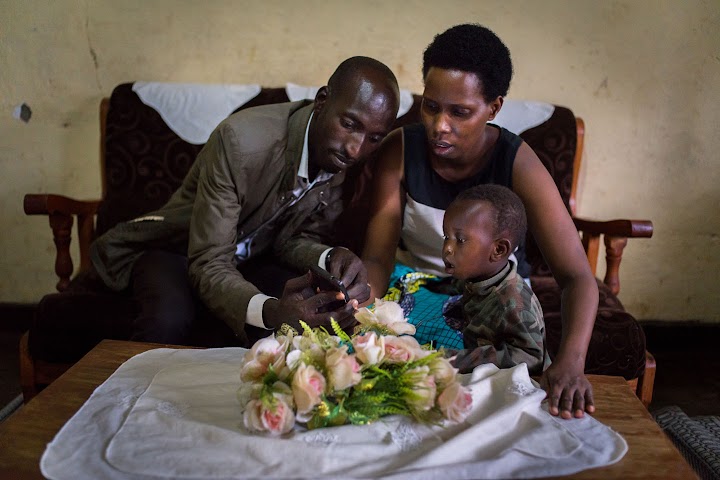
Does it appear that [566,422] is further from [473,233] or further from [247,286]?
[247,286]

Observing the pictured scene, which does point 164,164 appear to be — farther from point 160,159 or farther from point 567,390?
point 567,390

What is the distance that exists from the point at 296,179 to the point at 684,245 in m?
2.06

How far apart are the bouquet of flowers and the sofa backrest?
1.36m

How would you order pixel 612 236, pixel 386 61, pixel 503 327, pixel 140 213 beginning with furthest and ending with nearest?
1. pixel 386 61
2. pixel 140 213
3. pixel 612 236
4. pixel 503 327

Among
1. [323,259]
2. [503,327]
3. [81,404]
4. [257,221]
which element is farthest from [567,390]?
[257,221]

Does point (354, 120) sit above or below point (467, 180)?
above

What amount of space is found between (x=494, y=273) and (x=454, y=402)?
631 millimetres

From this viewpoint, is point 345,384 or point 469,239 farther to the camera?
point 469,239

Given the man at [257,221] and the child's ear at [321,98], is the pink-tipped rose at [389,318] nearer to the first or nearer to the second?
the man at [257,221]

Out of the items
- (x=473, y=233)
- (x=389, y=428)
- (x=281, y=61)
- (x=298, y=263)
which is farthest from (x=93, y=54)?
(x=389, y=428)

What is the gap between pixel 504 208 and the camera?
168 centimetres

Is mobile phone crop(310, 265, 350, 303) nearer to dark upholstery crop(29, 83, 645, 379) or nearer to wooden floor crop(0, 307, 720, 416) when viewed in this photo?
dark upholstery crop(29, 83, 645, 379)

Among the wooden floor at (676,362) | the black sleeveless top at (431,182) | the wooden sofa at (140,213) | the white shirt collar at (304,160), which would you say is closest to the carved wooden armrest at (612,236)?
the wooden sofa at (140,213)

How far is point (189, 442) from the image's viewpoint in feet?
3.96
